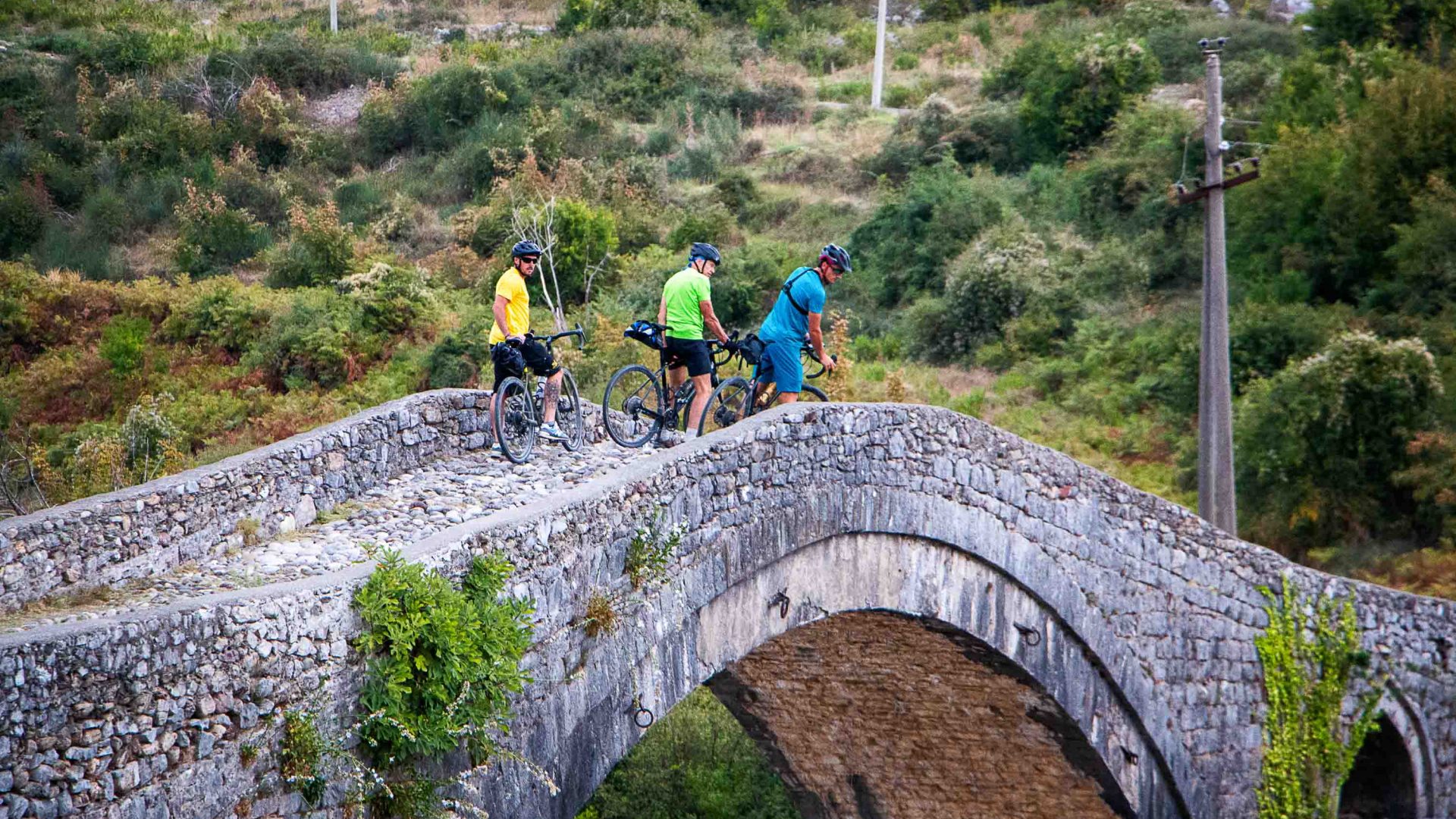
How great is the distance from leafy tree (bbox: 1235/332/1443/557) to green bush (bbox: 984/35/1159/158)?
10609mm

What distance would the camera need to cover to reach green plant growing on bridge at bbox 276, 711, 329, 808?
5.90 m

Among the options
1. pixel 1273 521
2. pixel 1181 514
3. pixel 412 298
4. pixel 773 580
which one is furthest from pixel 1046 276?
pixel 773 580

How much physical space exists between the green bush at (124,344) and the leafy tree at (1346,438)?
16.4 metres

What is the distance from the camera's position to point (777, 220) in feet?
91.1

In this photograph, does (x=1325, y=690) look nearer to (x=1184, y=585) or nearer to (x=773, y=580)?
(x=1184, y=585)

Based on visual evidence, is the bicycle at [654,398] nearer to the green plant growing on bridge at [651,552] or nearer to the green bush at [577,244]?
the green plant growing on bridge at [651,552]

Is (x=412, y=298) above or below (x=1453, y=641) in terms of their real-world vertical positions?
above

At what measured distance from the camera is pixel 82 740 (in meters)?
5.06

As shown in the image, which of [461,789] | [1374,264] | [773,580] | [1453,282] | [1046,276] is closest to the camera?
[461,789]

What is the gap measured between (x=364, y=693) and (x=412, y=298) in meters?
17.9

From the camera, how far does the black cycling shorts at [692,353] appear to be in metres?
10.9

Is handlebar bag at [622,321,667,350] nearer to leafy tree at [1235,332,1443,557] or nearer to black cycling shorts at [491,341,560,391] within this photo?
black cycling shorts at [491,341,560,391]

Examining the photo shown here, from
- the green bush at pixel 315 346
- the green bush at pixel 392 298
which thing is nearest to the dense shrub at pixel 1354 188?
the green bush at pixel 392 298

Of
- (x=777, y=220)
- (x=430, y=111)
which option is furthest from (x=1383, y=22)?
(x=430, y=111)
